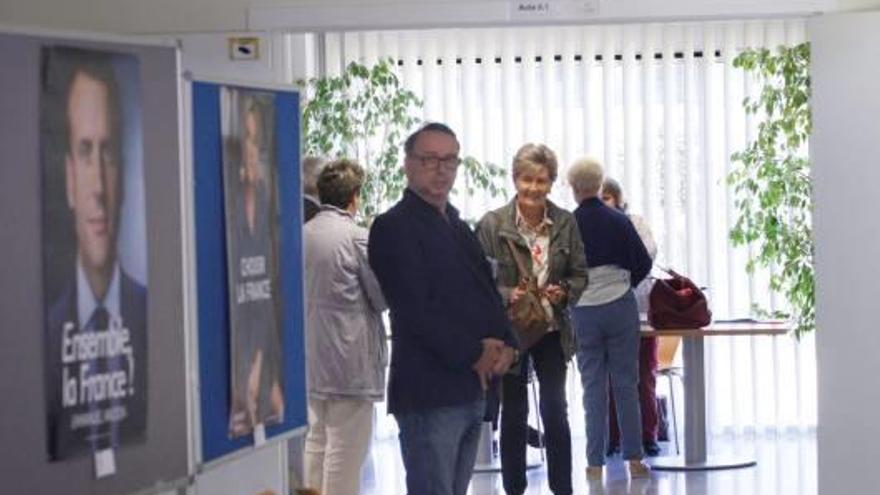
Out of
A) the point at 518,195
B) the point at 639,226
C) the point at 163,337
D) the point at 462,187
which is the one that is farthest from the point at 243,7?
the point at 462,187

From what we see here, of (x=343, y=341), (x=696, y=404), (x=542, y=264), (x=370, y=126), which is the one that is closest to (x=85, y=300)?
(x=343, y=341)

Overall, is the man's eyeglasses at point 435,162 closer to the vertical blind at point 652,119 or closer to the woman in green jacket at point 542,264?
the woman in green jacket at point 542,264

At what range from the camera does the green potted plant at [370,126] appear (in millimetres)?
9766

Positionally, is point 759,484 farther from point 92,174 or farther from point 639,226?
point 92,174

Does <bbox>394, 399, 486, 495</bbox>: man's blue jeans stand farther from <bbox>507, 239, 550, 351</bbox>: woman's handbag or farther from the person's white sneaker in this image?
the person's white sneaker

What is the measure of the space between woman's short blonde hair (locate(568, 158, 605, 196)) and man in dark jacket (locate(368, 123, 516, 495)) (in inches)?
117

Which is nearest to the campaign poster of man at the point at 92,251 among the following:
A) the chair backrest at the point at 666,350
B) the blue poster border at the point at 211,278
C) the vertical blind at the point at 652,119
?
the blue poster border at the point at 211,278

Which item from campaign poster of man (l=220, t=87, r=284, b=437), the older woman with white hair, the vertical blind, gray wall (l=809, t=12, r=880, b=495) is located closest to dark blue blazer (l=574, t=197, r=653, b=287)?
the older woman with white hair

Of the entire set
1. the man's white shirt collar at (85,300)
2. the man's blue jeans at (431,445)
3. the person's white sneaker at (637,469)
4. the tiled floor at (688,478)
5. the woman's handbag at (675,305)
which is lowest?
the tiled floor at (688,478)

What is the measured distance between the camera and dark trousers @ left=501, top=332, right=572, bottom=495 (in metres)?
6.88

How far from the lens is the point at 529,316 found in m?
6.57

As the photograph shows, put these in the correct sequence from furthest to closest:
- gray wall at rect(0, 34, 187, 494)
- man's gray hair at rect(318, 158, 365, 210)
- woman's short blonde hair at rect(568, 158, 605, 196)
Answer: woman's short blonde hair at rect(568, 158, 605, 196)
man's gray hair at rect(318, 158, 365, 210)
gray wall at rect(0, 34, 187, 494)

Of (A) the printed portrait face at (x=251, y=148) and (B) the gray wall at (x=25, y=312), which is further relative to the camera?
(A) the printed portrait face at (x=251, y=148)

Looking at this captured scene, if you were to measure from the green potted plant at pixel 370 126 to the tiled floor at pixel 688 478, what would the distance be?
4.97ft
